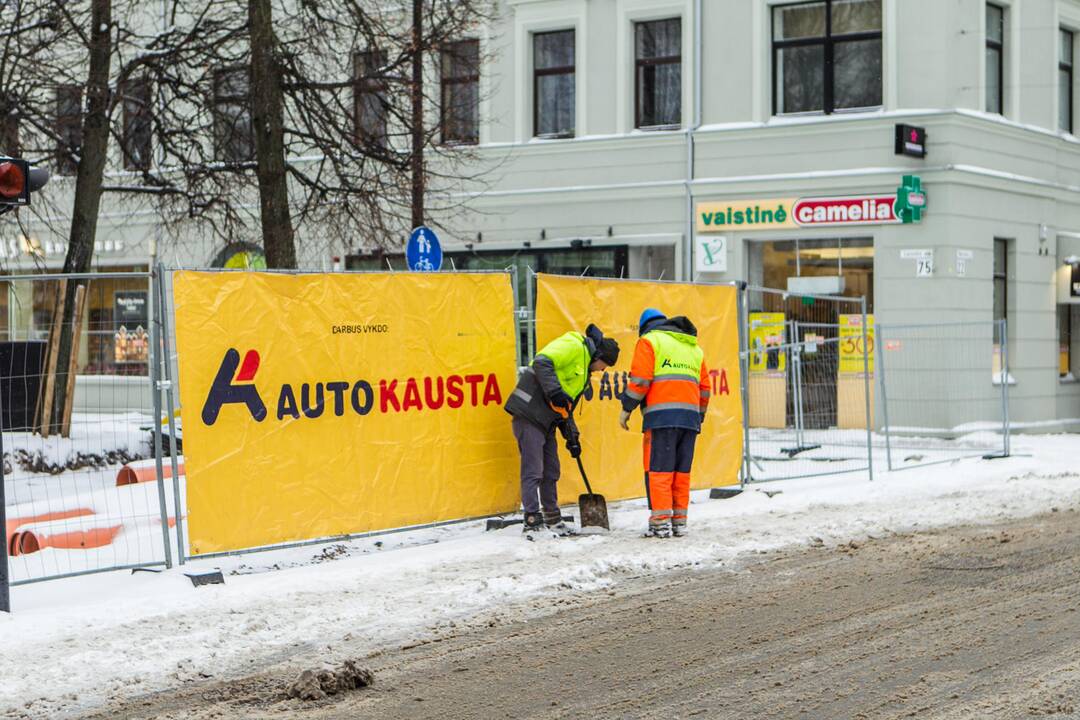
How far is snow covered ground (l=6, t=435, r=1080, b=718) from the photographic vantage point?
7.41m

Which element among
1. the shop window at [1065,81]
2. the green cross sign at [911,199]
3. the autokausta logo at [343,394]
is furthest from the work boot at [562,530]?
the shop window at [1065,81]

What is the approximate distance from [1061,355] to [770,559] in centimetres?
1638

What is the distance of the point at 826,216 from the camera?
77.2 ft

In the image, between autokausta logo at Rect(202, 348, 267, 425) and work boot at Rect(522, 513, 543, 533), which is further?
work boot at Rect(522, 513, 543, 533)

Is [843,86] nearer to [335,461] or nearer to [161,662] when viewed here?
[335,461]

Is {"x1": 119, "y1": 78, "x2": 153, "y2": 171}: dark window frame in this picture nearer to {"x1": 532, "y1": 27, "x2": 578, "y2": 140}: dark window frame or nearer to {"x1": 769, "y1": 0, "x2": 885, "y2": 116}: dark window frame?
{"x1": 532, "y1": 27, "x2": 578, "y2": 140}: dark window frame

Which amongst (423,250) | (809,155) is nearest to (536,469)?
→ (423,250)

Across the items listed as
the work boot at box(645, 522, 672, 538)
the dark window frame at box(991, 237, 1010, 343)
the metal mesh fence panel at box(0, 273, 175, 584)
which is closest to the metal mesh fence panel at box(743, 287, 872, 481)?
the work boot at box(645, 522, 672, 538)

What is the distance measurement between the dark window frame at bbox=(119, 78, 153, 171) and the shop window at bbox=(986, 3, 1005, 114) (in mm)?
13055

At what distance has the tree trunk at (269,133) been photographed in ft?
58.9

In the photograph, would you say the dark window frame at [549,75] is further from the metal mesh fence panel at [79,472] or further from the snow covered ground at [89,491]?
the snow covered ground at [89,491]

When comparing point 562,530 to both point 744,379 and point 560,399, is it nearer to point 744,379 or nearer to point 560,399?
point 560,399

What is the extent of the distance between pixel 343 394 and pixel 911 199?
1407cm

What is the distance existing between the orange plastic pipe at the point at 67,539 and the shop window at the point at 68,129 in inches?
356
